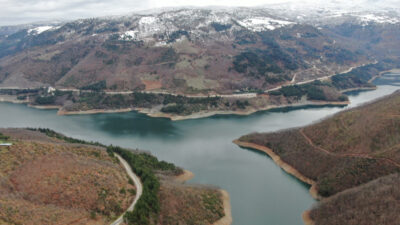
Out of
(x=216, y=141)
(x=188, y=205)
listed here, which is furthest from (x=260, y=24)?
(x=188, y=205)

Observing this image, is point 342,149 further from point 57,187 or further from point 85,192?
point 57,187

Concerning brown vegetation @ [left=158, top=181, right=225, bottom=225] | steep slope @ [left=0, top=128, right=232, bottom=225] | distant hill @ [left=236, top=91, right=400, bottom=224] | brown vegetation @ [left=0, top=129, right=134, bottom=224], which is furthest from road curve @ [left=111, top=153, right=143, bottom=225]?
distant hill @ [left=236, top=91, right=400, bottom=224]

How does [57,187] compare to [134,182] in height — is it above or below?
above

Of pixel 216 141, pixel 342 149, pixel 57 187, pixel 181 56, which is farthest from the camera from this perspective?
pixel 181 56

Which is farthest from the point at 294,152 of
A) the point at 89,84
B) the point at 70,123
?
the point at 89,84

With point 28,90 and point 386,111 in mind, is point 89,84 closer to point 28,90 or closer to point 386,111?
point 28,90

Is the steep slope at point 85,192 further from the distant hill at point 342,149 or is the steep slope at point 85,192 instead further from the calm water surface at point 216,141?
the distant hill at point 342,149

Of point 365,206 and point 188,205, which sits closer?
point 365,206

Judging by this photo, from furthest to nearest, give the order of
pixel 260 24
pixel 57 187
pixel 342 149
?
1. pixel 260 24
2. pixel 342 149
3. pixel 57 187
